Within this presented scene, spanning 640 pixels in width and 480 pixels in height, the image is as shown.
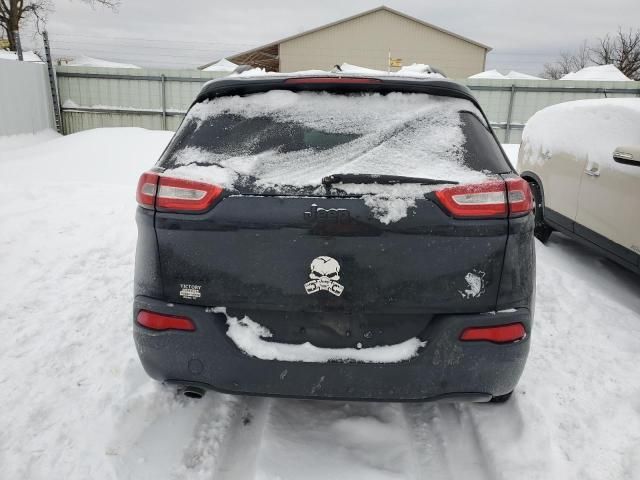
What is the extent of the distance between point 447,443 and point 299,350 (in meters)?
1.03

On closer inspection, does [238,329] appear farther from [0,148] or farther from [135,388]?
[0,148]

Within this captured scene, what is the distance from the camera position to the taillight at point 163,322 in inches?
83.3

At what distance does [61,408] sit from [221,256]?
1496 millimetres

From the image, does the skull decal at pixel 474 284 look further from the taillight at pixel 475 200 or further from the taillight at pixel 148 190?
the taillight at pixel 148 190

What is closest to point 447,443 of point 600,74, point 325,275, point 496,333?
point 496,333

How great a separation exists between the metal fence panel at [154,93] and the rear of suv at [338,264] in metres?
13.5

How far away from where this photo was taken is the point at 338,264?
2004 millimetres

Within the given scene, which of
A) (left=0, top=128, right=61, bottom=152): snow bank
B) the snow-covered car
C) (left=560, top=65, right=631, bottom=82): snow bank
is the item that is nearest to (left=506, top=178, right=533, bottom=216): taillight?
the snow-covered car

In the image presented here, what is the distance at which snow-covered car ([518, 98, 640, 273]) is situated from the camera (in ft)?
13.8

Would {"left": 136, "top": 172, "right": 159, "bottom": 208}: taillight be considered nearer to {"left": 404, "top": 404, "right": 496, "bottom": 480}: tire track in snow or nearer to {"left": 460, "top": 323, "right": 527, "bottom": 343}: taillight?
{"left": 460, "top": 323, "right": 527, "bottom": 343}: taillight

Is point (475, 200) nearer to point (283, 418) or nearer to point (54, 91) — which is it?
point (283, 418)

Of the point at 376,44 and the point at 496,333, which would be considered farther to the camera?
the point at 376,44

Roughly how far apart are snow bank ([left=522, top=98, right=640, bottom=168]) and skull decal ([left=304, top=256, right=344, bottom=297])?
3.63 meters

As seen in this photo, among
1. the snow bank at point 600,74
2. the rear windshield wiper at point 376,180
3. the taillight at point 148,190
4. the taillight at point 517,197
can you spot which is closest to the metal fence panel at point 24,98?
the taillight at point 148,190
